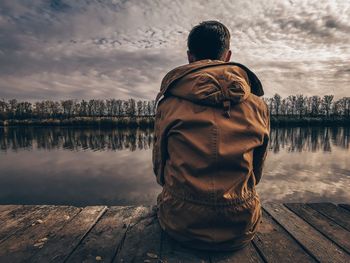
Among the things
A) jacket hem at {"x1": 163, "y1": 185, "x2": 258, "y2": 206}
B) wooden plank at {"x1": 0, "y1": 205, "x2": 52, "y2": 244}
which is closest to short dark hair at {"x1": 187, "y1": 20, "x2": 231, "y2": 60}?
jacket hem at {"x1": 163, "y1": 185, "x2": 258, "y2": 206}

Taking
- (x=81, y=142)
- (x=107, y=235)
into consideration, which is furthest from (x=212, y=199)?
(x=81, y=142)

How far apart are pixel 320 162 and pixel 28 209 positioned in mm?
14316

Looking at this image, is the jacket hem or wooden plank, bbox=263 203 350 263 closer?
the jacket hem

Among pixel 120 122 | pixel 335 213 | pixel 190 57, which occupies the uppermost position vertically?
pixel 190 57

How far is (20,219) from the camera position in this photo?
2336 millimetres

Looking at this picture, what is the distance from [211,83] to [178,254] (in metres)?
1.22

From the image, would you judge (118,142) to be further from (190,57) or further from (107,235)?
(190,57)

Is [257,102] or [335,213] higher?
[257,102]

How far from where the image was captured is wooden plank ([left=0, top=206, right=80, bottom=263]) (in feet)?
5.66

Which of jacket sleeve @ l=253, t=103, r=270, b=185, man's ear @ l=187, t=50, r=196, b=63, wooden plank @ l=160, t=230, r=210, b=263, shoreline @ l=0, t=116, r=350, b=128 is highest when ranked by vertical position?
man's ear @ l=187, t=50, r=196, b=63

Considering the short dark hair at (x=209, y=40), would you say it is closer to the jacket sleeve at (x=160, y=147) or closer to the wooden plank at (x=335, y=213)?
the jacket sleeve at (x=160, y=147)

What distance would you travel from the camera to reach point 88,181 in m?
9.97

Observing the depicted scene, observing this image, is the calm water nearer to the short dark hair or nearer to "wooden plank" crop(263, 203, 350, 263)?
"wooden plank" crop(263, 203, 350, 263)

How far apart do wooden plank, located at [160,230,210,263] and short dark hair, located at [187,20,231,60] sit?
145 cm
